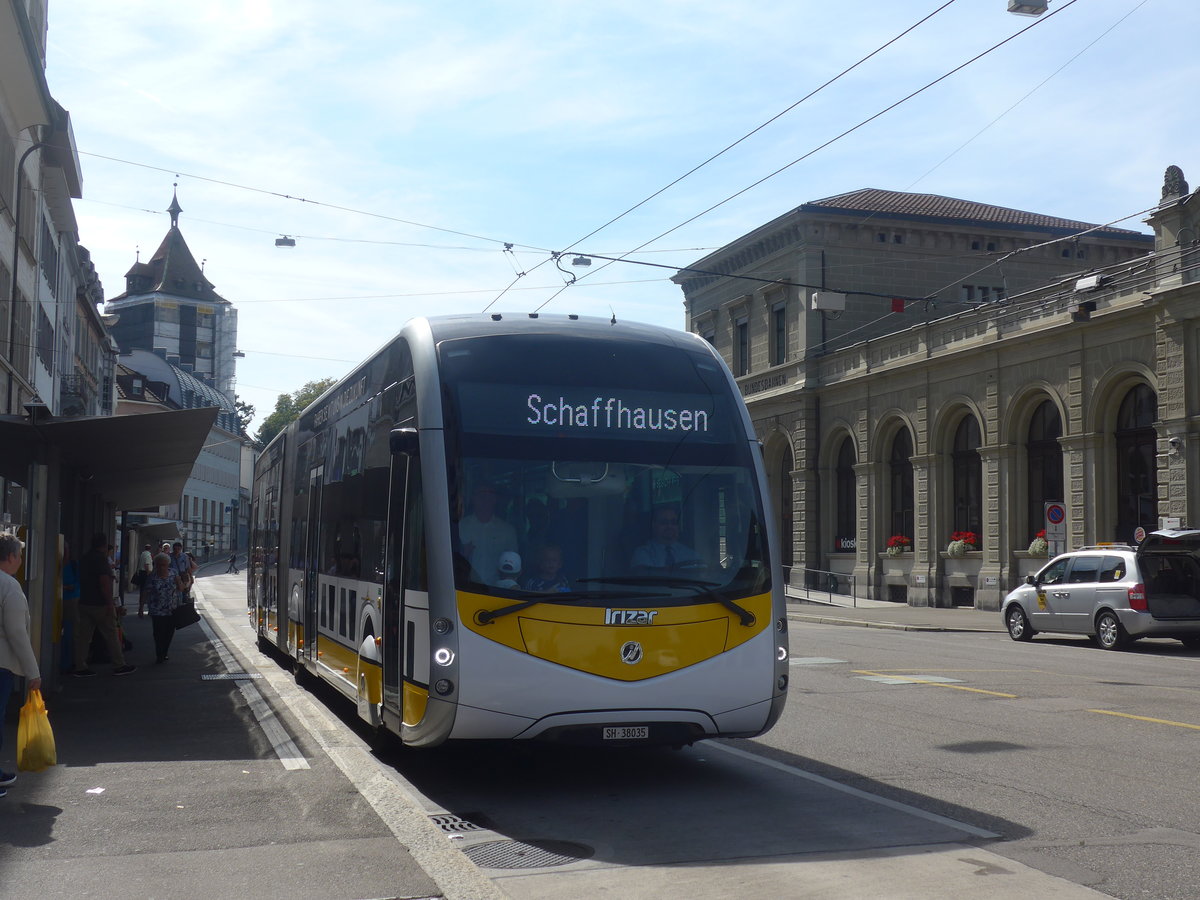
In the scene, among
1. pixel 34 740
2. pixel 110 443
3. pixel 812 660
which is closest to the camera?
pixel 34 740

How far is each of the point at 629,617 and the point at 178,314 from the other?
5006 inches

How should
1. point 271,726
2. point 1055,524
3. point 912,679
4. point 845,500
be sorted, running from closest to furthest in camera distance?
point 271,726, point 912,679, point 1055,524, point 845,500

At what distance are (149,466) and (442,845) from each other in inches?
571

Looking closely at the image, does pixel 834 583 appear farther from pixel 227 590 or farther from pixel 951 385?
pixel 227 590

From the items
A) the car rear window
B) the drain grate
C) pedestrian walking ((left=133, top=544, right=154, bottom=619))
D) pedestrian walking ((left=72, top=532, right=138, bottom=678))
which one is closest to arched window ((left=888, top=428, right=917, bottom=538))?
the car rear window

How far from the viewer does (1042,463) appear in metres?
36.1

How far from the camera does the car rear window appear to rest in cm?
2311

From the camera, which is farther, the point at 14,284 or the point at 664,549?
the point at 14,284

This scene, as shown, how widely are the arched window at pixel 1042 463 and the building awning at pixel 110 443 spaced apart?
74.5 ft

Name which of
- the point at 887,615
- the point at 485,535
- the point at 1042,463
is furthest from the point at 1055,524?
the point at 485,535

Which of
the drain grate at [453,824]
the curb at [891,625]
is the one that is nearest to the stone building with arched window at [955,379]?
the curb at [891,625]

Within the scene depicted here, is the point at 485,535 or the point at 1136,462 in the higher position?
the point at 1136,462

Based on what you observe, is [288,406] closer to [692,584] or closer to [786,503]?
[786,503]

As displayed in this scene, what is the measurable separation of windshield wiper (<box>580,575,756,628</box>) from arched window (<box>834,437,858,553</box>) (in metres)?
38.4
